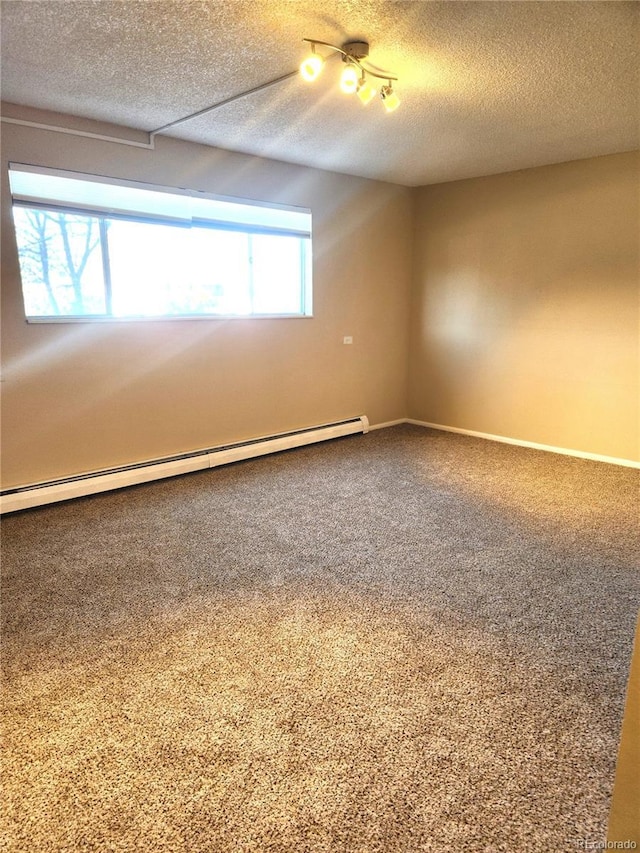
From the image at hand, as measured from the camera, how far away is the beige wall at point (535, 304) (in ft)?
14.5

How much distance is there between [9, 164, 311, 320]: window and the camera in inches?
139

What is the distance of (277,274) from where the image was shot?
4910 mm

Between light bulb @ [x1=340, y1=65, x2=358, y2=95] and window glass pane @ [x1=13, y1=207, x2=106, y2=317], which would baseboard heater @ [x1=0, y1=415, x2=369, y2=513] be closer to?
window glass pane @ [x1=13, y1=207, x2=106, y2=317]

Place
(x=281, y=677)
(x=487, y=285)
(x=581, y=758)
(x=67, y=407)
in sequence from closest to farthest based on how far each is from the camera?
(x=581, y=758), (x=281, y=677), (x=67, y=407), (x=487, y=285)

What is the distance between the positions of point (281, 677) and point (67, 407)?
268 cm

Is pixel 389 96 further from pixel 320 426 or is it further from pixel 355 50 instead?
pixel 320 426

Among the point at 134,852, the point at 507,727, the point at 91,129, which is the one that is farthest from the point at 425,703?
the point at 91,129

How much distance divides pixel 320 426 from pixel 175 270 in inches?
81.8

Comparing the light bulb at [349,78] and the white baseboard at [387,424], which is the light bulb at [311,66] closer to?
the light bulb at [349,78]

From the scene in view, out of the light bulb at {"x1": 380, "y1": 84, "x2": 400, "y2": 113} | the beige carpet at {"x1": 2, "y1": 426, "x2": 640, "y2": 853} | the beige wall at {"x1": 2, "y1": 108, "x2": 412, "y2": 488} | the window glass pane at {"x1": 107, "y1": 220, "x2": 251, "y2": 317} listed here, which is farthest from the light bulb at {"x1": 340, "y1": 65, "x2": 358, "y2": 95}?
the beige carpet at {"x1": 2, "y1": 426, "x2": 640, "y2": 853}

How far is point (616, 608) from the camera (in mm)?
2490

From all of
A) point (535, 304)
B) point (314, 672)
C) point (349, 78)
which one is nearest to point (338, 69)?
point (349, 78)

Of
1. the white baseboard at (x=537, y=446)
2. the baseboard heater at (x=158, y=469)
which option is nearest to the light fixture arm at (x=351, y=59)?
the baseboard heater at (x=158, y=469)

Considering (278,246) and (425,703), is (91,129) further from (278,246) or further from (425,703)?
(425,703)
